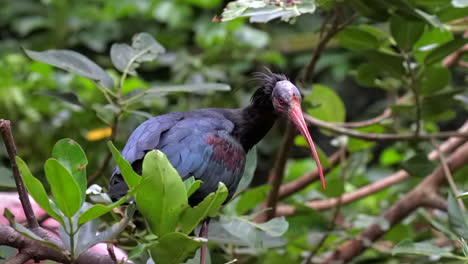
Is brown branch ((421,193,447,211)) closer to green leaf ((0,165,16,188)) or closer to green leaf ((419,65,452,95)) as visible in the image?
green leaf ((419,65,452,95))

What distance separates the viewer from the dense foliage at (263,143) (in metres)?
0.87

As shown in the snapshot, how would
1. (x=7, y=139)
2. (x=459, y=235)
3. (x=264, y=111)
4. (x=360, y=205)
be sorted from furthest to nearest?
(x=360, y=205)
(x=264, y=111)
(x=459, y=235)
(x=7, y=139)

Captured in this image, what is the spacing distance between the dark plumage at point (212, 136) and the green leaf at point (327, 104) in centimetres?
40

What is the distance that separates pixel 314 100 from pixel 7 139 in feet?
2.99

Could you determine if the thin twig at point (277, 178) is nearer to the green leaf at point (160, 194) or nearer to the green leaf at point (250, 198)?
the green leaf at point (250, 198)

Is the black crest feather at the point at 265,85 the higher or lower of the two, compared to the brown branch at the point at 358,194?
higher

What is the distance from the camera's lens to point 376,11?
1292 millimetres

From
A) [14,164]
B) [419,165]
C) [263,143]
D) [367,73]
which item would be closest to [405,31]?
[367,73]

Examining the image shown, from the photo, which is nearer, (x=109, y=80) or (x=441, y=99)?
(x=109, y=80)

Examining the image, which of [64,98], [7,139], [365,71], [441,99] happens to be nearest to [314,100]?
[365,71]

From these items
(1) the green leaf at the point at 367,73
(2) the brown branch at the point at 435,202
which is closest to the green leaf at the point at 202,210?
(1) the green leaf at the point at 367,73

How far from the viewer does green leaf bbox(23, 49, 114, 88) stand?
4.08 ft

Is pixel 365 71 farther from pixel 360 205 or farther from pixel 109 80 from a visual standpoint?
pixel 360 205

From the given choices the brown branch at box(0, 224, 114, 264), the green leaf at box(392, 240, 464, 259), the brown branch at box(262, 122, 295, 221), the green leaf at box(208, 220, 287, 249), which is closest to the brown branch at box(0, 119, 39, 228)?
the brown branch at box(0, 224, 114, 264)
